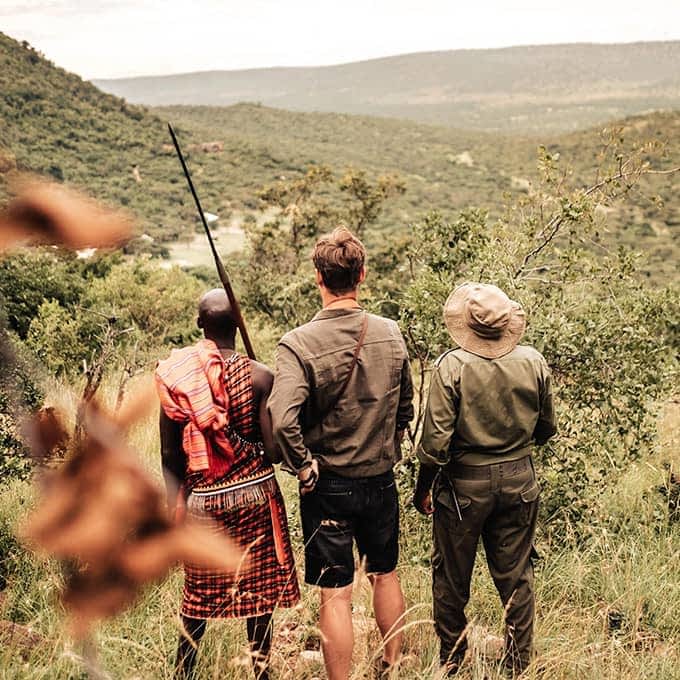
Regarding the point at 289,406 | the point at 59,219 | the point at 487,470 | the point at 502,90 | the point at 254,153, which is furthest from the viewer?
the point at 502,90

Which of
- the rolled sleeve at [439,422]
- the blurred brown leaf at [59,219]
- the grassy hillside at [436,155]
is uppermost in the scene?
the blurred brown leaf at [59,219]

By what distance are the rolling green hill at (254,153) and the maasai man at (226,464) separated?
19380 mm

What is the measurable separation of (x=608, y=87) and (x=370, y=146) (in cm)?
10101

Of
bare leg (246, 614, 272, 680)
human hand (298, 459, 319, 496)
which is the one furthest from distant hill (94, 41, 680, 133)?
bare leg (246, 614, 272, 680)

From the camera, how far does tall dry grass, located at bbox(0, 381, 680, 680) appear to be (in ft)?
7.50

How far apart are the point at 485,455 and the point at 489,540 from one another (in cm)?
34

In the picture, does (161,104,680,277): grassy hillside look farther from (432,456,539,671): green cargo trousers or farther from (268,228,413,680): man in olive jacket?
(268,228,413,680): man in olive jacket

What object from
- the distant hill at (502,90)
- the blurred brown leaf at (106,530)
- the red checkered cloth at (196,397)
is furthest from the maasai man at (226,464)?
the distant hill at (502,90)

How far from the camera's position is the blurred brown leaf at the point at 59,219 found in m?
0.48

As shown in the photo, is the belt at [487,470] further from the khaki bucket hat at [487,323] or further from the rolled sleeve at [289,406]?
the rolled sleeve at [289,406]

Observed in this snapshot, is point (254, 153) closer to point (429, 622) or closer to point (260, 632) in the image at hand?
point (429, 622)

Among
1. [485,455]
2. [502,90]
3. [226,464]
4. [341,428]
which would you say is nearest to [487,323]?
[485,455]

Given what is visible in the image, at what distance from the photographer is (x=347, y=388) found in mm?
2496

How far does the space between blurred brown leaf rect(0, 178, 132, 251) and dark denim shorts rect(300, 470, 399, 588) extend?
2084mm
